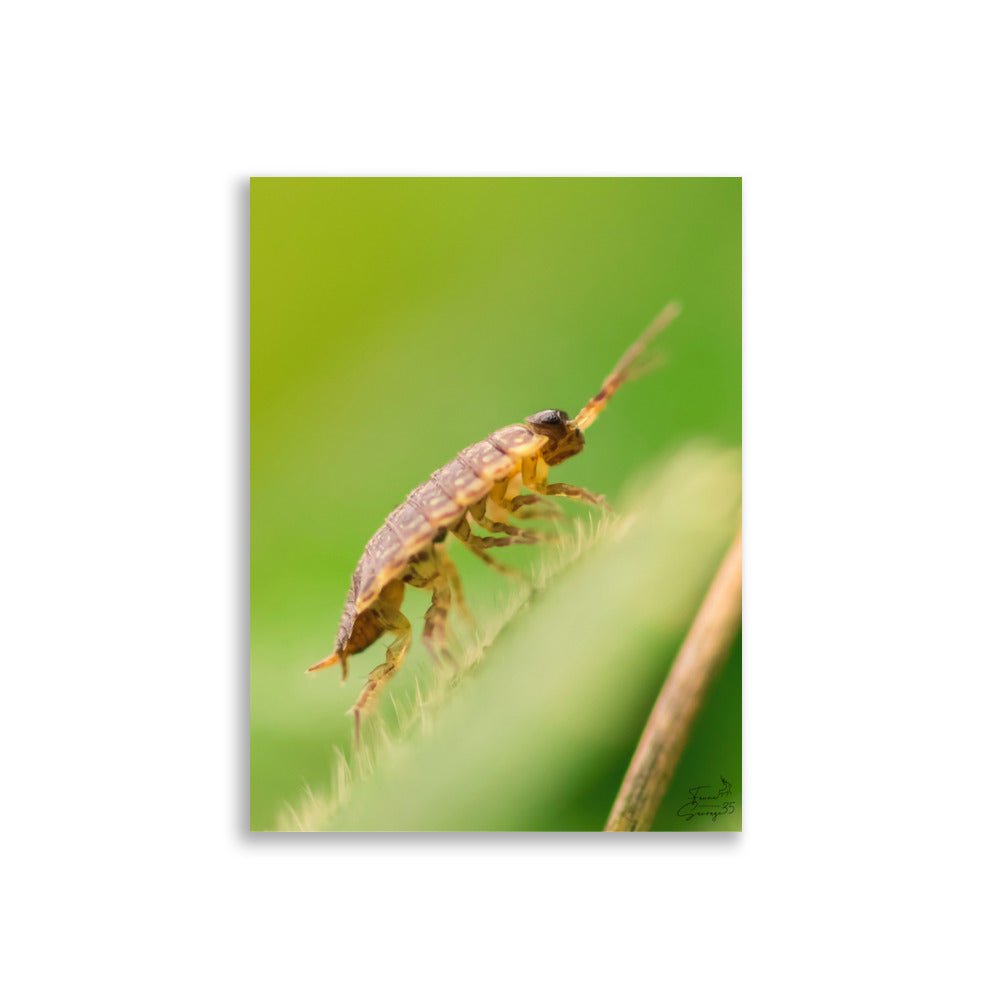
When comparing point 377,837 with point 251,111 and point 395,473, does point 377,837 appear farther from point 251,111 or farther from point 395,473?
A: point 251,111

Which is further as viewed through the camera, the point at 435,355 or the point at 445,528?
the point at 435,355

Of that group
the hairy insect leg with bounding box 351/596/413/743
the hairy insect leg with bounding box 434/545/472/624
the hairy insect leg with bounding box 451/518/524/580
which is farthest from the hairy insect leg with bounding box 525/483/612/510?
the hairy insect leg with bounding box 351/596/413/743

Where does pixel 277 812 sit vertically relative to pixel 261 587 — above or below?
below

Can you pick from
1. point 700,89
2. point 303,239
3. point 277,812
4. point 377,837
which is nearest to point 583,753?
point 377,837

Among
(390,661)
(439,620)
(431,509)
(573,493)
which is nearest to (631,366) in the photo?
(573,493)

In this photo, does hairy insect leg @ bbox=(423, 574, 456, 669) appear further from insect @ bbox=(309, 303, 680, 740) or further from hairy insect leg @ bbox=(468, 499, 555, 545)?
hairy insect leg @ bbox=(468, 499, 555, 545)
